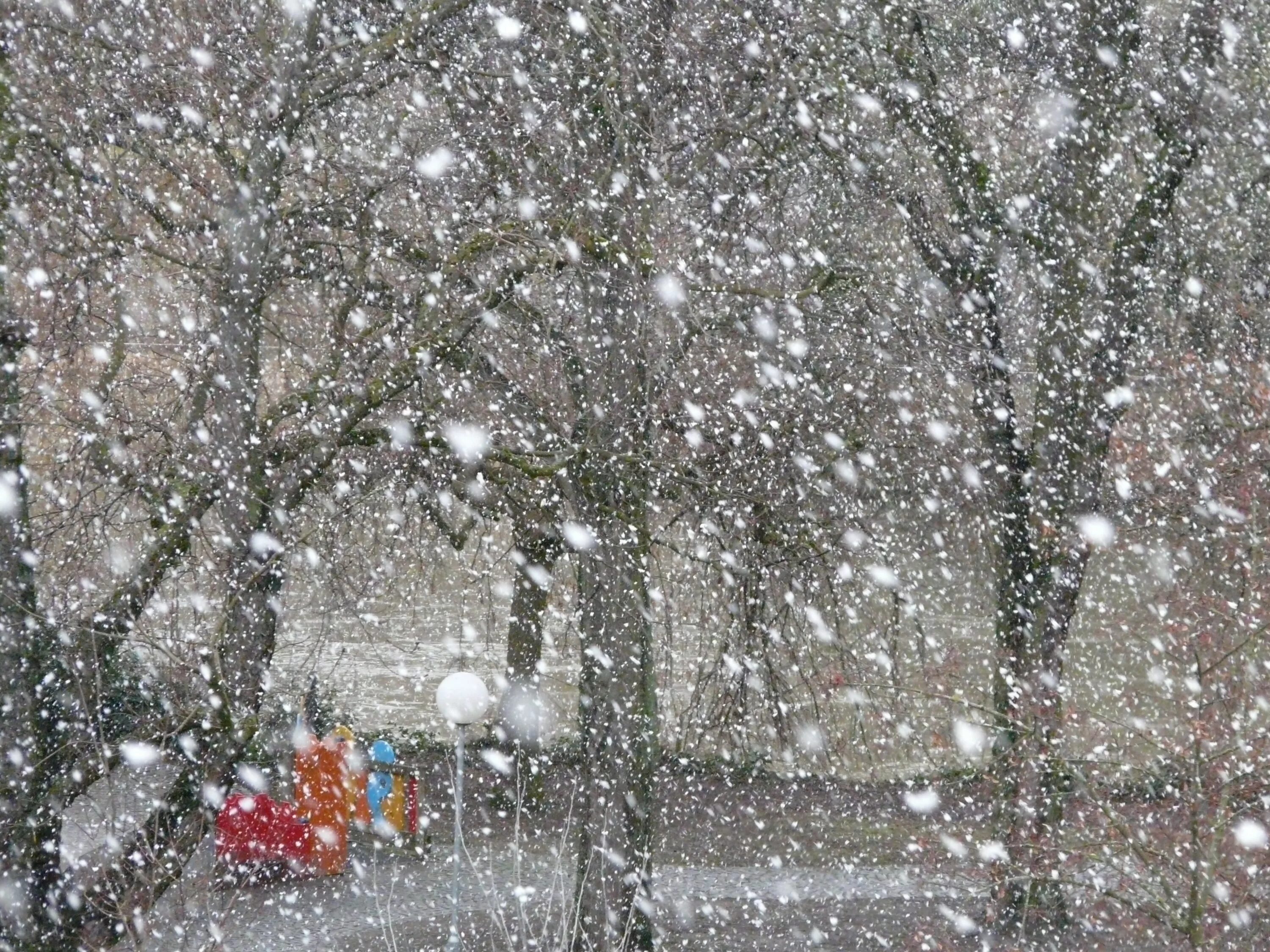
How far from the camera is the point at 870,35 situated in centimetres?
1176

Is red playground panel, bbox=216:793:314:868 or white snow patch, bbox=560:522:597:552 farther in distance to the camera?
red playground panel, bbox=216:793:314:868

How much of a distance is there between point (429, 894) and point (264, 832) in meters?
1.68

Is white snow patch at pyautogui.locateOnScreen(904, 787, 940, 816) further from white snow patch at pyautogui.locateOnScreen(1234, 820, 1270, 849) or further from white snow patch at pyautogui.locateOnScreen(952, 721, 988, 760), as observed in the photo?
white snow patch at pyautogui.locateOnScreen(1234, 820, 1270, 849)

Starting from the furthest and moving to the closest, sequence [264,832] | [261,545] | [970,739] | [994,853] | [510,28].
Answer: [970,739]
[264,832]
[510,28]
[261,545]
[994,853]

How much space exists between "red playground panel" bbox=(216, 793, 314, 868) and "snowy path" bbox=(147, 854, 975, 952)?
12.0 inches

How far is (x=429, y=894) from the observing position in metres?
12.7

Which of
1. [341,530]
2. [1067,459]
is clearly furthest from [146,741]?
[1067,459]

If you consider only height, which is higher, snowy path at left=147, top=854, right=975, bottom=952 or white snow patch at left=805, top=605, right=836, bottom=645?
white snow patch at left=805, top=605, right=836, bottom=645

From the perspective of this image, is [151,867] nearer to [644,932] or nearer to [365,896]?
[644,932]

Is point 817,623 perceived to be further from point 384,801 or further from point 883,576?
point 384,801

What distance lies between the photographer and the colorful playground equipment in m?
12.9

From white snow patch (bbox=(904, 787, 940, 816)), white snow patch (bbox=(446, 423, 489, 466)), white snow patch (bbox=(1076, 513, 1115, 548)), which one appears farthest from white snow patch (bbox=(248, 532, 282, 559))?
white snow patch (bbox=(904, 787, 940, 816))

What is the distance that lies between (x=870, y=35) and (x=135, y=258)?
649 cm

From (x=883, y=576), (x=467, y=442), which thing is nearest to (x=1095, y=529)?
(x=883, y=576)
